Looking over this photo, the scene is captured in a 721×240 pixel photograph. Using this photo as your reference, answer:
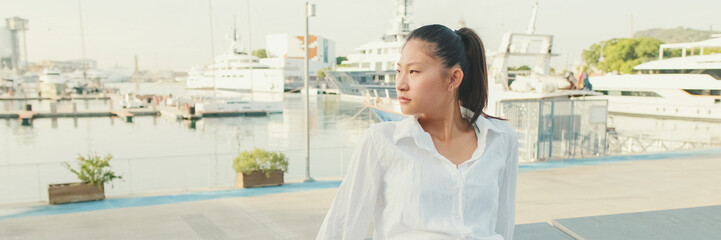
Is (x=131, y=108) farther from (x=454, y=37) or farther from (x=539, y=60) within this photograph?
(x=454, y=37)

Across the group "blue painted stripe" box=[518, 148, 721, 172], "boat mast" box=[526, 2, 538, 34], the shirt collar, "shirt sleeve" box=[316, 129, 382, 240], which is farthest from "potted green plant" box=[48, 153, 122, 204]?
"boat mast" box=[526, 2, 538, 34]

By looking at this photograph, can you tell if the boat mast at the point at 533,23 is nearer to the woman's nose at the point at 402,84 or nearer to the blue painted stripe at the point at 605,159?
the blue painted stripe at the point at 605,159

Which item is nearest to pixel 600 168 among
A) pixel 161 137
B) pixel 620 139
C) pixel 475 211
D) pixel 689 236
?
pixel 689 236

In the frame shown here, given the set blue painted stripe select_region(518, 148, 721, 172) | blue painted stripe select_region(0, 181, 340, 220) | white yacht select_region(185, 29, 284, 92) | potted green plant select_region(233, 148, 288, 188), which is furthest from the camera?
white yacht select_region(185, 29, 284, 92)

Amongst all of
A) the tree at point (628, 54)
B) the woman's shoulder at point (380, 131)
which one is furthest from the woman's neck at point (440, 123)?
the tree at point (628, 54)

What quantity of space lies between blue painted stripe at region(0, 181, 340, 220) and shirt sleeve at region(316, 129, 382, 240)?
6.11 metres

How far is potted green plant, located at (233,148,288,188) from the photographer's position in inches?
301

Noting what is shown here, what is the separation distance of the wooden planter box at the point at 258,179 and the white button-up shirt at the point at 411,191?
681cm

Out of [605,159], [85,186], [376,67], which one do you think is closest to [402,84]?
[85,186]

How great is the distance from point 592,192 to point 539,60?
10.8 metres

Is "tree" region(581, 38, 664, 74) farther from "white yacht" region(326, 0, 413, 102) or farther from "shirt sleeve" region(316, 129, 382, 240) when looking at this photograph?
"shirt sleeve" region(316, 129, 382, 240)

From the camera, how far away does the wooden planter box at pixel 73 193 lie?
21.6 feet

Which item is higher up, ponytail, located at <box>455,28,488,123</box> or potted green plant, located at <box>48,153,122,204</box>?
ponytail, located at <box>455,28,488,123</box>

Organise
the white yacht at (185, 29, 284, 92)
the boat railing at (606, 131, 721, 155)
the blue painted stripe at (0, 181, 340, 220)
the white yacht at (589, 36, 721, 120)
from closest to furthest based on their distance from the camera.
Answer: the blue painted stripe at (0, 181, 340, 220), the boat railing at (606, 131, 721, 155), the white yacht at (589, 36, 721, 120), the white yacht at (185, 29, 284, 92)
